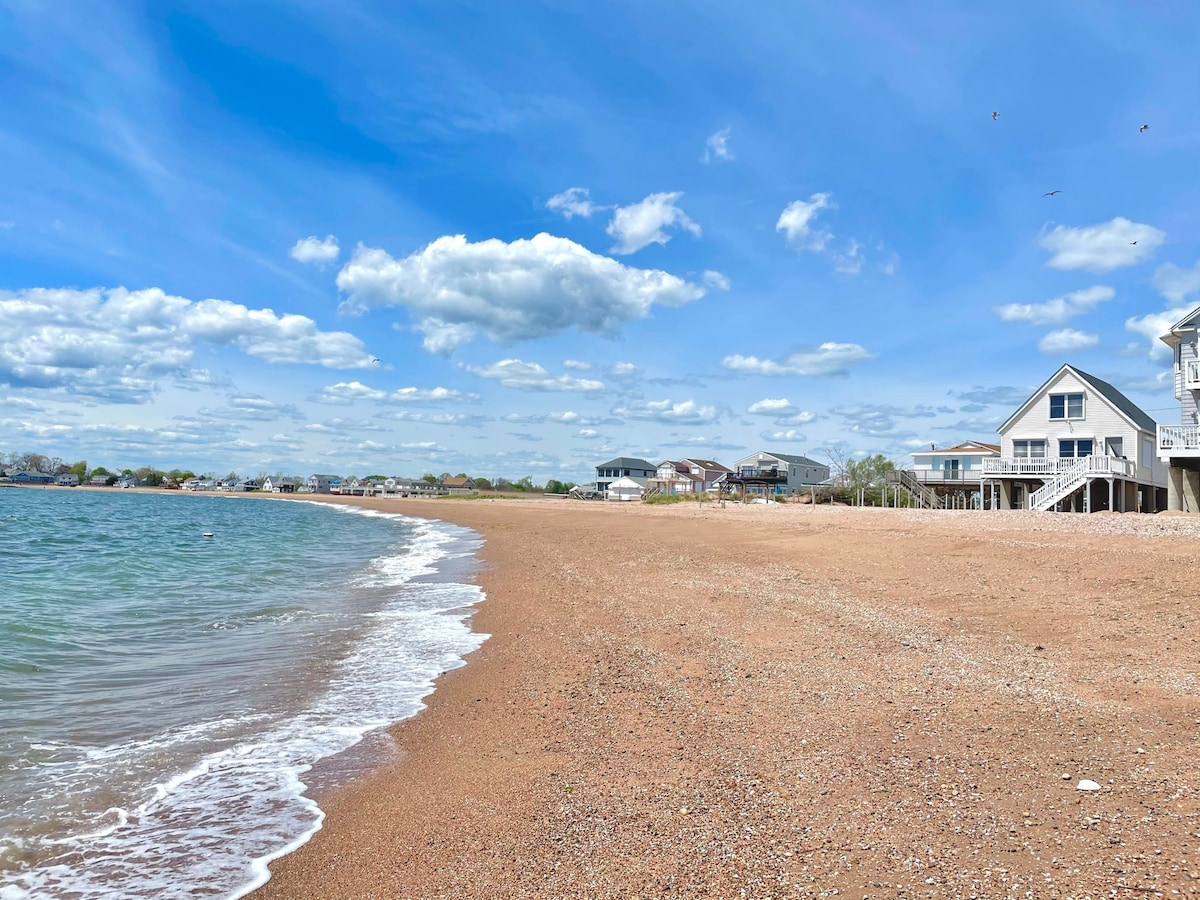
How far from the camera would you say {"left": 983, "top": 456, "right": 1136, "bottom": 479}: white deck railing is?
93.1ft

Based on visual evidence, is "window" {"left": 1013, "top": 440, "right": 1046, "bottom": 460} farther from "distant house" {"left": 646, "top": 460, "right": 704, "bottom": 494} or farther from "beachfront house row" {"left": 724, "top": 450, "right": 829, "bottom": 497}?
"distant house" {"left": 646, "top": 460, "right": 704, "bottom": 494}

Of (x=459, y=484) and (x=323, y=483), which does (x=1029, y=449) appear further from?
(x=323, y=483)

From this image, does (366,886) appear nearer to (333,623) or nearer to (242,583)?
(333,623)

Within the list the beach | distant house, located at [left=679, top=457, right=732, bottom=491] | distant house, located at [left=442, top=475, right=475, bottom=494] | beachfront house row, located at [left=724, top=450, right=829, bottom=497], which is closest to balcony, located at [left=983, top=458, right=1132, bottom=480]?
the beach

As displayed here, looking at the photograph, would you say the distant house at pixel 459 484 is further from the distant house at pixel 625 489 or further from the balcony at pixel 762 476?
the balcony at pixel 762 476

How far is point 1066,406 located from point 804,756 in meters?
35.6

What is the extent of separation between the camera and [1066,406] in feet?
111

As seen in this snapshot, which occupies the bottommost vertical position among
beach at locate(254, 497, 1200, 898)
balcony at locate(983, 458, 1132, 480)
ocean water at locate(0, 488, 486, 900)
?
ocean water at locate(0, 488, 486, 900)

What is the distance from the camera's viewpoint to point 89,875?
4.18 metres

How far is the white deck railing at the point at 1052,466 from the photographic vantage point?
28.4m

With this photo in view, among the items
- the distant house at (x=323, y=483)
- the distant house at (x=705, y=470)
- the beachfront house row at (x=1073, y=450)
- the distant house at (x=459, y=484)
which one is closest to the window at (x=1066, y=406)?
the beachfront house row at (x=1073, y=450)

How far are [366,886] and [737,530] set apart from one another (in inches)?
970

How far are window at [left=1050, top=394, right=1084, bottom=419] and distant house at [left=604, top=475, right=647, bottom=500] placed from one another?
6116 cm

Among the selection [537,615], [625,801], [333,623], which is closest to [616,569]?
[537,615]
